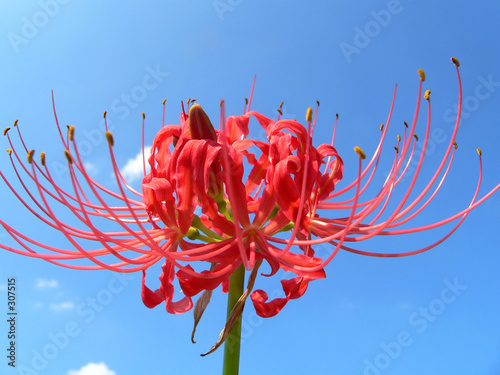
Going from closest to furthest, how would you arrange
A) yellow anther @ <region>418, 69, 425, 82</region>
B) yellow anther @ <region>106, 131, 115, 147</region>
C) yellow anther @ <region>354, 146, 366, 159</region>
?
yellow anther @ <region>106, 131, 115, 147</region> → yellow anther @ <region>354, 146, 366, 159</region> → yellow anther @ <region>418, 69, 425, 82</region>

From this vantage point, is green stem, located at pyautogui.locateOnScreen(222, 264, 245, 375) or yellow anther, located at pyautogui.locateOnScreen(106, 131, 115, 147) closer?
yellow anther, located at pyautogui.locateOnScreen(106, 131, 115, 147)

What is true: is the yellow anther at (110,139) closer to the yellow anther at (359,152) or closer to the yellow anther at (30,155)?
the yellow anther at (30,155)

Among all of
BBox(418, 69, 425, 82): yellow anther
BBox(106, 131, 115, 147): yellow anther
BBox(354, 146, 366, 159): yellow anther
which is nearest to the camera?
BBox(106, 131, 115, 147): yellow anther

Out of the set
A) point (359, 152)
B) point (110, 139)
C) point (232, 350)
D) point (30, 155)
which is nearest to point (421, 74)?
point (359, 152)

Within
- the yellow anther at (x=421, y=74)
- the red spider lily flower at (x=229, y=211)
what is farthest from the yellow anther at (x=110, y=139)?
the yellow anther at (x=421, y=74)

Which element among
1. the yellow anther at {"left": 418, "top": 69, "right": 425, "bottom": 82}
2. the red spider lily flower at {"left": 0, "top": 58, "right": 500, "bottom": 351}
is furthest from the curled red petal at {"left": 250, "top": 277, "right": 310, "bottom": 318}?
the yellow anther at {"left": 418, "top": 69, "right": 425, "bottom": 82}

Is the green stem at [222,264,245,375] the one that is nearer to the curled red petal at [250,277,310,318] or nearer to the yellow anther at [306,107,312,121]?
the curled red petal at [250,277,310,318]

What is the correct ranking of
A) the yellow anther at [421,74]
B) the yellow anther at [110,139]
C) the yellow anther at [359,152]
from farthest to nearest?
1. the yellow anther at [421,74]
2. the yellow anther at [359,152]
3. the yellow anther at [110,139]

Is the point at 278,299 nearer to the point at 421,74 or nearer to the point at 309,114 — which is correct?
the point at 309,114

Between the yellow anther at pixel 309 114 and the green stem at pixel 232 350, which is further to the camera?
the green stem at pixel 232 350

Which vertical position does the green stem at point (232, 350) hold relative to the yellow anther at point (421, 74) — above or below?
below

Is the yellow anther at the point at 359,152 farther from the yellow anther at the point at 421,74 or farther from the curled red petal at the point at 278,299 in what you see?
the curled red petal at the point at 278,299

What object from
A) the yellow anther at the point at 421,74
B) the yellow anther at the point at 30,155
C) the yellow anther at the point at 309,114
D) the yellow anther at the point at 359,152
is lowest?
the yellow anther at the point at 359,152

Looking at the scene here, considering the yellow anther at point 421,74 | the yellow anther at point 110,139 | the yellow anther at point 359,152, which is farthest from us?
the yellow anther at point 421,74
